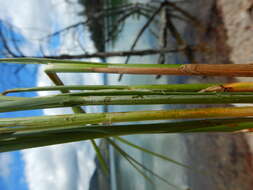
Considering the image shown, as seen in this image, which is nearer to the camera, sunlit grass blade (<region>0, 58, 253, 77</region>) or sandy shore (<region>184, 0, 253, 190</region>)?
sunlit grass blade (<region>0, 58, 253, 77</region>)

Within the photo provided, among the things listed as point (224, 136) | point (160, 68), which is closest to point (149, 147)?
point (224, 136)

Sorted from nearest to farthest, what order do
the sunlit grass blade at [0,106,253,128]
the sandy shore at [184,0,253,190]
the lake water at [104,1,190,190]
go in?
the sunlit grass blade at [0,106,253,128] → the sandy shore at [184,0,253,190] → the lake water at [104,1,190,190]

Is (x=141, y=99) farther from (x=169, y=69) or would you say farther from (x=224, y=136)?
(x=224, y=136)

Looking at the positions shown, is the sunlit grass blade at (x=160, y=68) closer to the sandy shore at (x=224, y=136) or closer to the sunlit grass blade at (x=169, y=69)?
the sunlit grass blade at (x=169, y=69)

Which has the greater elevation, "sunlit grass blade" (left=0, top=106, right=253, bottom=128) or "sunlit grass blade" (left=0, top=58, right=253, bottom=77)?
"sunlit grass blade" (left=0, top=58, right=253, bottom=77)

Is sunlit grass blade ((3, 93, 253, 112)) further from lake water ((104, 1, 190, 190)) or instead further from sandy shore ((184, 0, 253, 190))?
lake water ((104, 1, 190, 190))

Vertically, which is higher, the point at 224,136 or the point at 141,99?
the point at 141,99

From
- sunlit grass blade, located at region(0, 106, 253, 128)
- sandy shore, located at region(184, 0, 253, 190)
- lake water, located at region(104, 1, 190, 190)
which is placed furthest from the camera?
lake water, located at region(104, 1, 190, 190)

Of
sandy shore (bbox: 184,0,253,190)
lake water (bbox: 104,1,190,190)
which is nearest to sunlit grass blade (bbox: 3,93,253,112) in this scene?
sandy shore (bbox: 184,0,253,190)

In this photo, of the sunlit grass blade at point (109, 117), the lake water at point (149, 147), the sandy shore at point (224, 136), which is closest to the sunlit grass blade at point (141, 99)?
the sunlit grass blade at point (109, 117)

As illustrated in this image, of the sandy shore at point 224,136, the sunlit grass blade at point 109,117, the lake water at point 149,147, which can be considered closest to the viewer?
the sunlit grass blade at point 109,117

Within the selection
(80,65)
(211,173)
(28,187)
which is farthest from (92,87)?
(211,173)
